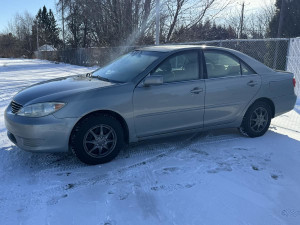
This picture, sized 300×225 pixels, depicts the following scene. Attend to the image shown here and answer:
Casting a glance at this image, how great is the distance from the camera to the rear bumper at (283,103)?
16.7 ft

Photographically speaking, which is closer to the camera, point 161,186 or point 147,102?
point 161,186

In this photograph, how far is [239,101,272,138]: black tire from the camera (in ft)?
16.1

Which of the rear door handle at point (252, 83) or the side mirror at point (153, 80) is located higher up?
the side mirror at point (153, 80)

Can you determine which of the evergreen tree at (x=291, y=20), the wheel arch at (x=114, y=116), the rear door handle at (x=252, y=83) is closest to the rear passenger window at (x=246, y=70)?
the rear door handle at (x=252, y=83)

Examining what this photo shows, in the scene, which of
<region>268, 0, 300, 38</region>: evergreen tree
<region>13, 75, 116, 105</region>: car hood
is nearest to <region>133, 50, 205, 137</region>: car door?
<region>13, 75, 116, 105</region>: car hood

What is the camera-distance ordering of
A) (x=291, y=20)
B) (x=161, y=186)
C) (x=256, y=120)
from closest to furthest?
(x=161, y=186)
(x=256, y=120)
(x=291, y=20)

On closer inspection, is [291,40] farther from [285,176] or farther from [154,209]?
[154,209]

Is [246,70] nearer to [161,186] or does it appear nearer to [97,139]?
[161,186]

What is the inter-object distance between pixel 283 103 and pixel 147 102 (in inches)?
109

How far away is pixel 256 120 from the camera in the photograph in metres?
5.01

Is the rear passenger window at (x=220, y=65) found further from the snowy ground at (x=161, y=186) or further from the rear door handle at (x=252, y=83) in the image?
the snowy ground at (x=161, y=186)

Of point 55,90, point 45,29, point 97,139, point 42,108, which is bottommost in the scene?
point 97,139

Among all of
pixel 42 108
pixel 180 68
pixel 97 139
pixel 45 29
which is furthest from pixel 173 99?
pixel 45 29

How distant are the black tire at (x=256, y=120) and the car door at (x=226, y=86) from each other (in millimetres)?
234
